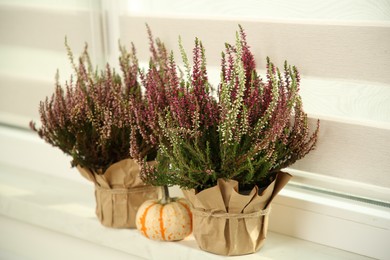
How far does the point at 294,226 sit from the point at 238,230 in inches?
8.9

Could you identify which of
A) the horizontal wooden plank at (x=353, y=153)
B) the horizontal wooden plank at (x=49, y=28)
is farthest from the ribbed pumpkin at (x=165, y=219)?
the horizontal wooden plank at (x=49, y=28)

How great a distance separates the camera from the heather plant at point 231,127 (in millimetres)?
1194

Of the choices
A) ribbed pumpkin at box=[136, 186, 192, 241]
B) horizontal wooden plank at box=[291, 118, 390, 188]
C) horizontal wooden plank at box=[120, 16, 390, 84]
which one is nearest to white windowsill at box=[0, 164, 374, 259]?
ribbed pumpkin at box=[136, 186, 192, 241]

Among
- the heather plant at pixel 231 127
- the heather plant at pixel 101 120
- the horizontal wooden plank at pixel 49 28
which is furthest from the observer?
the horizontal wooden plank at pixel 49 28

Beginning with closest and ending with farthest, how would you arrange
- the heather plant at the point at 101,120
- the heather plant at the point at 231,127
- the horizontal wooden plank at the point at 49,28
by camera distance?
the heather plant at the point at 231,127 → the heather plant at the point at 101,120 → the horizontal wooden plank at the point at 49,28

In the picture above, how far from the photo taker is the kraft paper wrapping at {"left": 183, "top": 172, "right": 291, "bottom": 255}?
1.26 m

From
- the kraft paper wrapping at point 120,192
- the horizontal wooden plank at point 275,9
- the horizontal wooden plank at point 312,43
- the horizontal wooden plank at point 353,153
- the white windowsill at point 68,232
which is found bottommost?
the white windowsill at point 68,232

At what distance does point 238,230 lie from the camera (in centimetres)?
131

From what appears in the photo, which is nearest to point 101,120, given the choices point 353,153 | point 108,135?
point 108,135

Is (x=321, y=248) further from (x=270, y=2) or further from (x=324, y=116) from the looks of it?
(x=270, y=2)

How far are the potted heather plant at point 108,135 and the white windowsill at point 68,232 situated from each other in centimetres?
9

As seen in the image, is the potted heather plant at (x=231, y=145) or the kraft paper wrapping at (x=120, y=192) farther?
the kraft paper wrapping at (x=120, y=192)

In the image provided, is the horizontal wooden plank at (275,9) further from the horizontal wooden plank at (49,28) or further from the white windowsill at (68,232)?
the white windowsill at (68,232)

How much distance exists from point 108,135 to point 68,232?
0.43 metres
